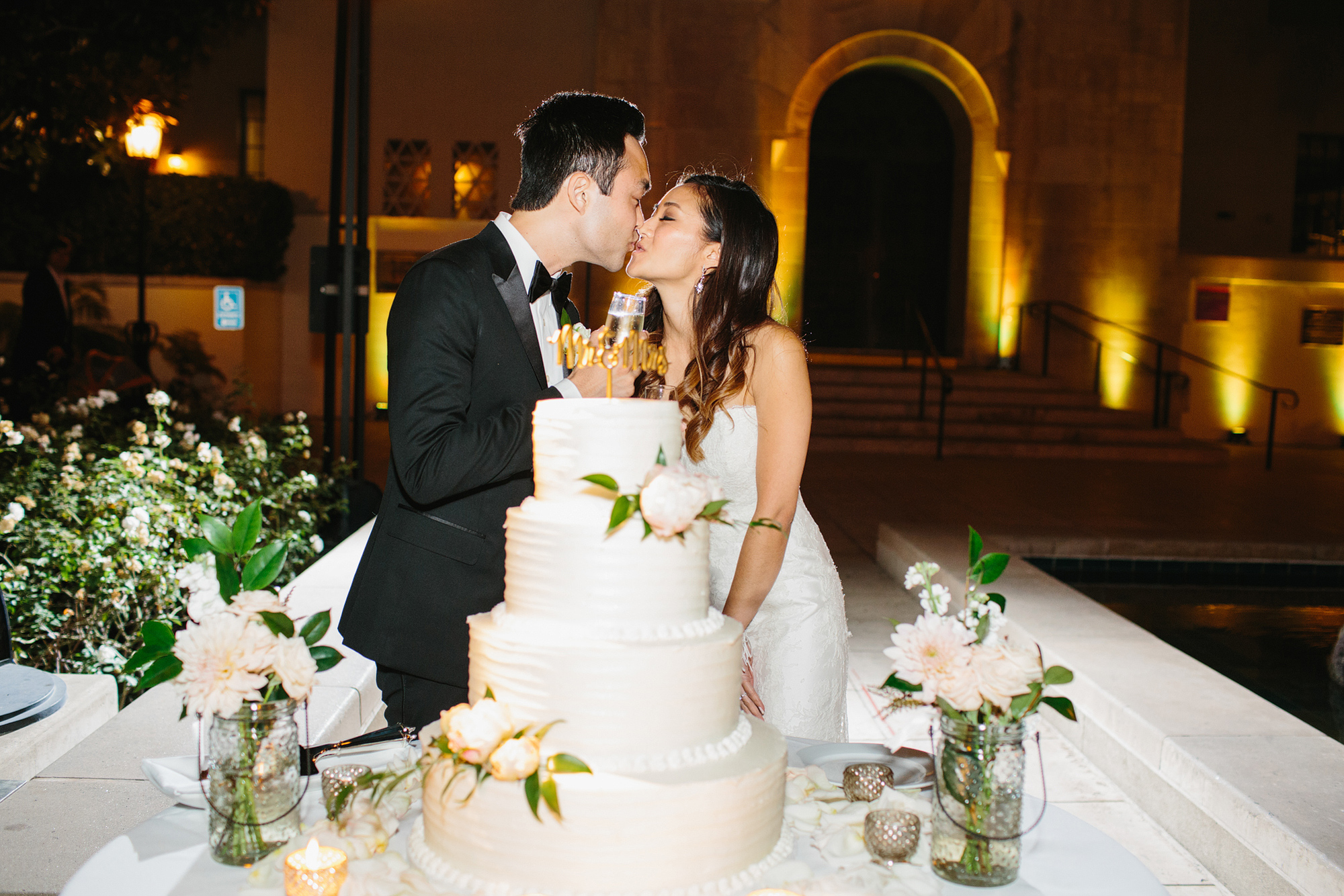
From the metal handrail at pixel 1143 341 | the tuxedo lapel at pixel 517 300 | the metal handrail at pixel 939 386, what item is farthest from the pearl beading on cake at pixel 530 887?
the metal handrail at pixel 1143 341

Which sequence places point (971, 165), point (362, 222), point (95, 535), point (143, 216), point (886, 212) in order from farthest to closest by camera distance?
point (886, 212) → point (971, 165) → point (143, 216) → point (362, 222) → point (95, 535)

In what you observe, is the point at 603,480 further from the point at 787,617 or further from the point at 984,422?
the point at 984,422

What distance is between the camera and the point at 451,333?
217 centimetres

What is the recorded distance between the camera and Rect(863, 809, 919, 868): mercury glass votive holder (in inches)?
67.7

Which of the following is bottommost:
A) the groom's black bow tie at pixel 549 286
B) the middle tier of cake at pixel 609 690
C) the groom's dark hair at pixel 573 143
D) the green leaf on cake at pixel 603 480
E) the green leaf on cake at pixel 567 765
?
the green leaf on cake at pixel 567 765

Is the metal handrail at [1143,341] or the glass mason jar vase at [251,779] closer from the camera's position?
the glass mason jar vase at [251,779]

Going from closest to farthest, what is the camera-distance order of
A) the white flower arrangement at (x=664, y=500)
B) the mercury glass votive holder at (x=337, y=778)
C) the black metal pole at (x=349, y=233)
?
the white flower arrangement at (x=664, y=500) < the mercury glass votive holder at (x=337, y=778) < the black metal pole at (x=349, y=233)

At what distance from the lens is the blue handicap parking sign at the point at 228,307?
16.1 meters

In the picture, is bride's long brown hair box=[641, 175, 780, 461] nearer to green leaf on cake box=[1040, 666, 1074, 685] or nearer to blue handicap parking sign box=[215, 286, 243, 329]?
green leaf on cake box=[1040, 666, 1074, 685]

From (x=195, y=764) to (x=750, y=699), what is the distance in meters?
1.29

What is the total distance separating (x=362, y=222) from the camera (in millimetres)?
8062

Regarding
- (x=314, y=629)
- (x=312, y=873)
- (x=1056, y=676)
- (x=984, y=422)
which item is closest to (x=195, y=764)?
(x=314, y=629)

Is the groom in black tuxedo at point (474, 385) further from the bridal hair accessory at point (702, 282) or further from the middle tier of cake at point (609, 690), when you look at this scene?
the middle tier of cake at point (609, 690)

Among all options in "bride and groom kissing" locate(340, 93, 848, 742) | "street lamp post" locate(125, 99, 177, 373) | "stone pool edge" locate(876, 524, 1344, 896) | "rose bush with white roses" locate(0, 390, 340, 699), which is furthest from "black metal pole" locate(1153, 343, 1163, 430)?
"bride and groom kissing" locate(340, 93, 848, 742)
